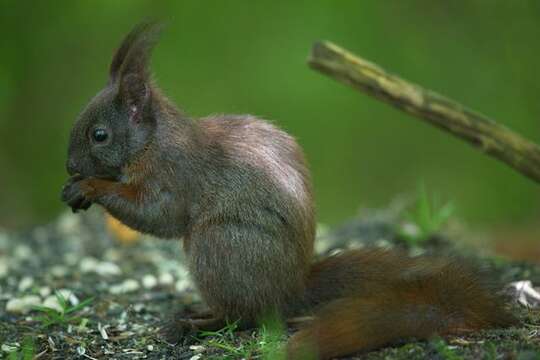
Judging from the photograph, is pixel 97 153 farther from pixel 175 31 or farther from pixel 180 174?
pixel 175 31

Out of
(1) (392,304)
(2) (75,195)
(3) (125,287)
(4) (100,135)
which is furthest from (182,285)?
(1) (392,304)

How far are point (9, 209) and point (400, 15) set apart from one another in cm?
434

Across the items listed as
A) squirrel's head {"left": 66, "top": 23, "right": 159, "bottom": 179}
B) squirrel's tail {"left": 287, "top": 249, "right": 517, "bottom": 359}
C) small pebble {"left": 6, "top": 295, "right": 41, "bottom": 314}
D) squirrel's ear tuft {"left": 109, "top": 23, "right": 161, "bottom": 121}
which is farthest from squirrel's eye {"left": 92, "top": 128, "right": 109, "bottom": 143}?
squirrel's tail {"left": 287, "top": 249, "right": 517, "bottom": 359}

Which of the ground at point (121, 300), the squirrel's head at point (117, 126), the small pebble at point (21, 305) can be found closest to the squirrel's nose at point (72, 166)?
the squirrel's head at point (117, 126)

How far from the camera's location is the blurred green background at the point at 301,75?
26.0ft

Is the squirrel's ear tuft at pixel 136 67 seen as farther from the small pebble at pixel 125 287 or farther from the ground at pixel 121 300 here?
the small pebble at pixel 125 287

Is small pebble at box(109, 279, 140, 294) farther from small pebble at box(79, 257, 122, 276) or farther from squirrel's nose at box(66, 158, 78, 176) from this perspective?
squirrel's nose at box(66, 158, 78, 176)

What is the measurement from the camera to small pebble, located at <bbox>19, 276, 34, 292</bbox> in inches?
201

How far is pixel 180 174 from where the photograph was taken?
406 centimetres

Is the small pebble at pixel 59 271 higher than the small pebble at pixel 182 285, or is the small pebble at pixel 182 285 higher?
the small pebble at pixel 59 271

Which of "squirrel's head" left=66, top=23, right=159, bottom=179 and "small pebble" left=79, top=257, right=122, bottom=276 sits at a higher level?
"squirrel's head" left=66, top=23, right=159, bottom=179

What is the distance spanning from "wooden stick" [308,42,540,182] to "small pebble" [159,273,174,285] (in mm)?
1825

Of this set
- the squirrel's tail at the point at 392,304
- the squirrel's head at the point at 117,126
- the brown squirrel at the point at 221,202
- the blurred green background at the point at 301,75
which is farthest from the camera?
the blurred green background at the point at 301,75

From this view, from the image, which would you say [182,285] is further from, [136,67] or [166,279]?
[136,67]
